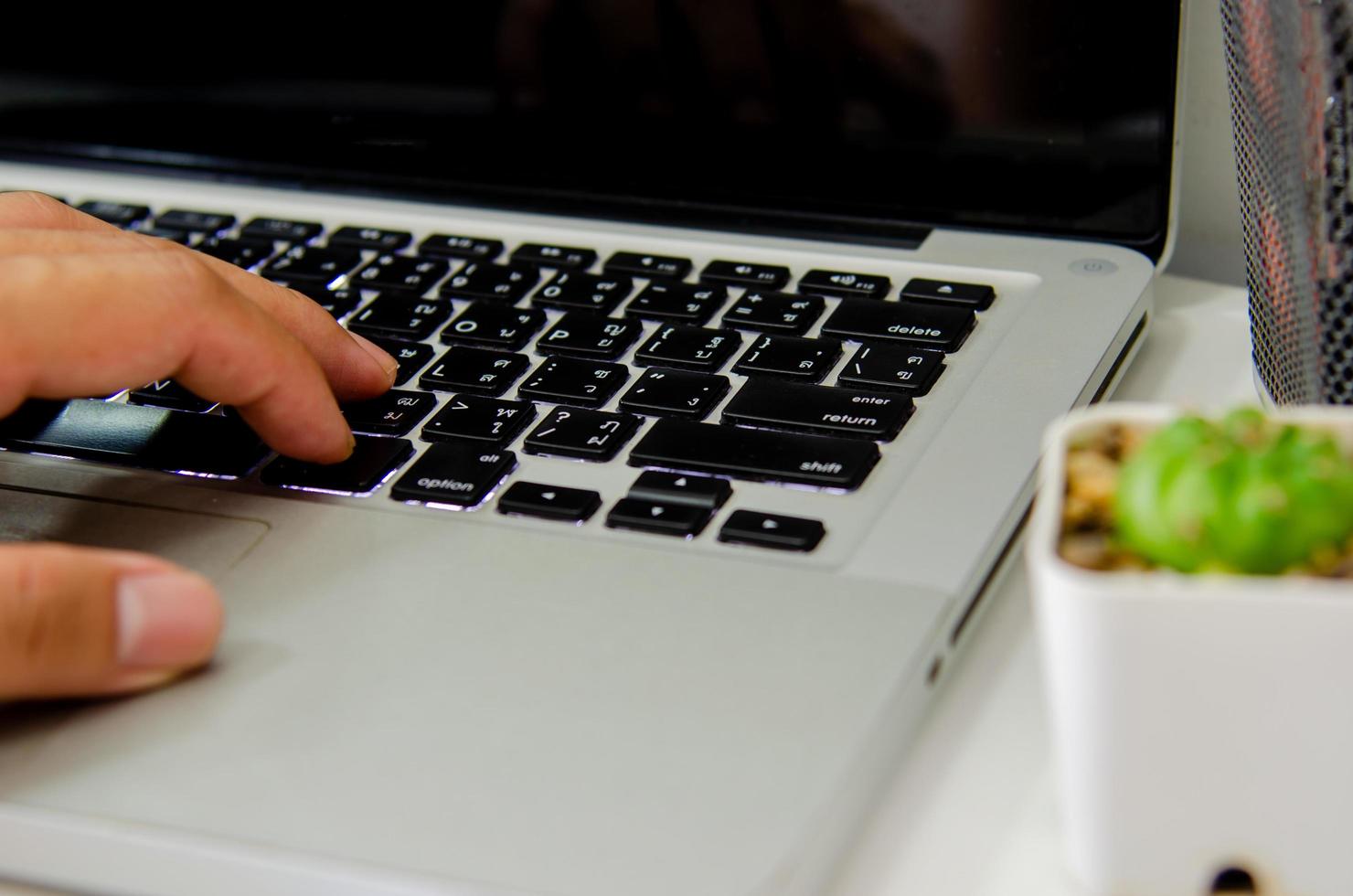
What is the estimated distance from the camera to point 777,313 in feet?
1.79

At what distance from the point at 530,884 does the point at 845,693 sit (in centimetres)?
9

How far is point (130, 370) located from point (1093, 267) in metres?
0.35

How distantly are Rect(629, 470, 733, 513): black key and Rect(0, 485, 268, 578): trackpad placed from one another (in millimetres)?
120

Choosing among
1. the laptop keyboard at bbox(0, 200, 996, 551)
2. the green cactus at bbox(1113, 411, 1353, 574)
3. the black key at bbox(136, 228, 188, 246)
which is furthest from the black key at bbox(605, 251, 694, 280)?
the green cactus at bbox(1113, 411, 1353, 574)

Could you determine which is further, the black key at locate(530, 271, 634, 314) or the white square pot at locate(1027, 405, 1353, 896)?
the black key at locate(530, 271, 634, 314)

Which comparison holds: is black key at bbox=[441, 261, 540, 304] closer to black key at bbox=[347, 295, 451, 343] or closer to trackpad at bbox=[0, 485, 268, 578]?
black key at bbox=[347, 295, 451, 343]

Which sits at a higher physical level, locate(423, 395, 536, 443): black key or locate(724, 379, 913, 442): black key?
locate(423, 395, 536, 443): black key

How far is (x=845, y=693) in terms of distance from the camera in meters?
0.36

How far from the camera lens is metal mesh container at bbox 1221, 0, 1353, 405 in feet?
1.36

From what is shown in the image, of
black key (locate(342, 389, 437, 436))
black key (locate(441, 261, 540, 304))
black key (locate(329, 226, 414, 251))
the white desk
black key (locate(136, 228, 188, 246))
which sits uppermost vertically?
black key (locate(136, 228, 188, 246))

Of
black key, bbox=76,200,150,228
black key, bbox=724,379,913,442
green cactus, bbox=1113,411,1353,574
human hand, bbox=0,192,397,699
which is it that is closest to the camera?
green cactus, bbox=1113,411,1353,574

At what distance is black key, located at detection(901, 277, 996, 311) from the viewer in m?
0.55

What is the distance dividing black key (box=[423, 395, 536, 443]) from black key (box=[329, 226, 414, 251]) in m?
0.16

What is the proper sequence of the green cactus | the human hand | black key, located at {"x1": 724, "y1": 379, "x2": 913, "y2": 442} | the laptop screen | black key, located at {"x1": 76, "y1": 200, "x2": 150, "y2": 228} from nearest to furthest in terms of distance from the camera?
the green cactus, the human hand, black key, located at {"x1": 724, "y1": 379, "x2": 913, "y2": 442}, the laptop screen, black key, located at {"x1": 76, "y1": 200, "x2": 150, "y2": 228}
